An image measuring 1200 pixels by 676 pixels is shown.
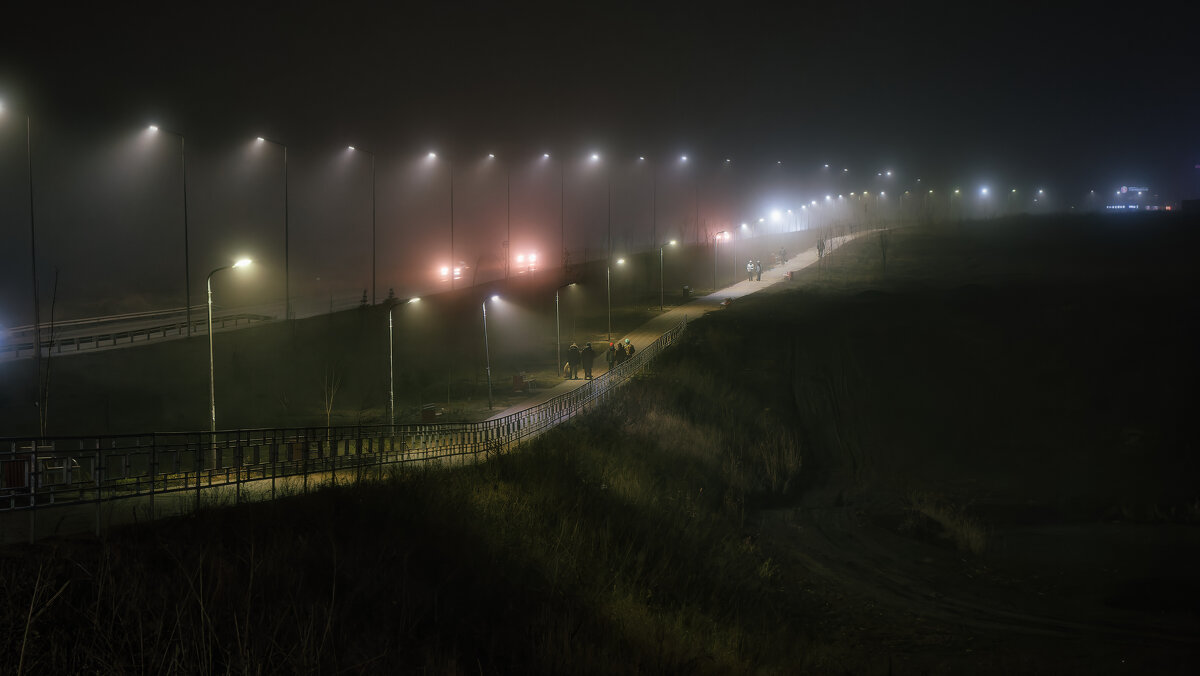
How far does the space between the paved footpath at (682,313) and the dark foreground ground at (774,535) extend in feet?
14.4

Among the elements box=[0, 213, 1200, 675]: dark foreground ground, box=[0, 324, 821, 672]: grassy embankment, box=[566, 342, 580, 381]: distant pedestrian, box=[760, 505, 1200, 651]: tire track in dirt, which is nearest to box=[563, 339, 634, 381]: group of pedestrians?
box=[566, 342, 580, 381]: distant pedestrian

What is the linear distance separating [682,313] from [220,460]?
46.2m

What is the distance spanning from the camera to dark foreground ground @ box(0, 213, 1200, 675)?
9.34 metres

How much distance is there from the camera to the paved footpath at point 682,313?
41031 mm

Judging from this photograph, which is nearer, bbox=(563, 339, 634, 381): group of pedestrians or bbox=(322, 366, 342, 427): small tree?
bbox=(322, 366, 342, 427): small tree

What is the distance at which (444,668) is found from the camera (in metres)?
9.52

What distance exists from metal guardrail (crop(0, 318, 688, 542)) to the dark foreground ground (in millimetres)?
1437

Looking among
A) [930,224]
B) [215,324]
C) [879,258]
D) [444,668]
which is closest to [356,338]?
[215,324]

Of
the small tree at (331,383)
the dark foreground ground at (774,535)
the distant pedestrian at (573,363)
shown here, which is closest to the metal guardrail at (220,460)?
the dark foreground ground at (774,535)

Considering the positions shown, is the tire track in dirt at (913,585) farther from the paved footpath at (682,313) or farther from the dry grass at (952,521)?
the paved footpath at (682,313)

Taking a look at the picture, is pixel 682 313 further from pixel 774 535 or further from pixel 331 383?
pixel 774 535

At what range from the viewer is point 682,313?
62.9 meters

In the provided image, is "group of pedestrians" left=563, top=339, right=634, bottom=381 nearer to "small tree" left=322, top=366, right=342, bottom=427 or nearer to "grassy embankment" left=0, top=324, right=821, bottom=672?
"small tree" left=322, top=366, right=342, bottom=427

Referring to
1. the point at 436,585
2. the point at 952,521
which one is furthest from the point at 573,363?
the point at 436,585
